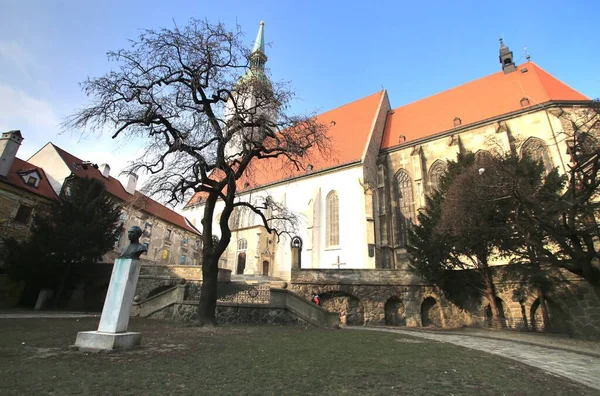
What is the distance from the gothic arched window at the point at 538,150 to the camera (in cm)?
2106

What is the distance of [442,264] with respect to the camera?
1647cm

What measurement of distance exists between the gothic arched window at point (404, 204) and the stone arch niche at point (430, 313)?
655 cm

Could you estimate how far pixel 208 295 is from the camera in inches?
398

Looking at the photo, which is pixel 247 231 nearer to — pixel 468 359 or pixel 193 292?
pixel 193 292

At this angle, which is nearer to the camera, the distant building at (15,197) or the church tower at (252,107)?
the church tower at (252,107)

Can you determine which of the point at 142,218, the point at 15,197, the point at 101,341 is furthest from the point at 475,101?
the point at 15,197

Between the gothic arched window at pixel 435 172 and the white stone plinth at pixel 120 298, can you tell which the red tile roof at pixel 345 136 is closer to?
the gothic arched window at pixel 435 172

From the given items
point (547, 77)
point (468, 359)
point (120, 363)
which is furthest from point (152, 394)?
point (547, 77)

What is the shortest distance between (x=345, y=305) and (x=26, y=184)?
22.2 meters

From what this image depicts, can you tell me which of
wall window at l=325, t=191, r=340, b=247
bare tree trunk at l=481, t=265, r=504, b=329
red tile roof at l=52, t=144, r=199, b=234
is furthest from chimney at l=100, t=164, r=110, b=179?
bare tree trunk at l=481, t=265, r=504, b=329

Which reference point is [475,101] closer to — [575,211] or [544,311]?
[544,311]

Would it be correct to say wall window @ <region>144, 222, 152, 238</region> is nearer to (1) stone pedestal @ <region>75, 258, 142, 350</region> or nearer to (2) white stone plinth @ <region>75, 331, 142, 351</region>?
(1) stone pedestal @ <region>75, 258, 142, 350</region>

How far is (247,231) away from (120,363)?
991 inches

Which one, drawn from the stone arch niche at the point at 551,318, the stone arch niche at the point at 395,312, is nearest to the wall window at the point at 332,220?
the stone arch niche at the point at 395,312
